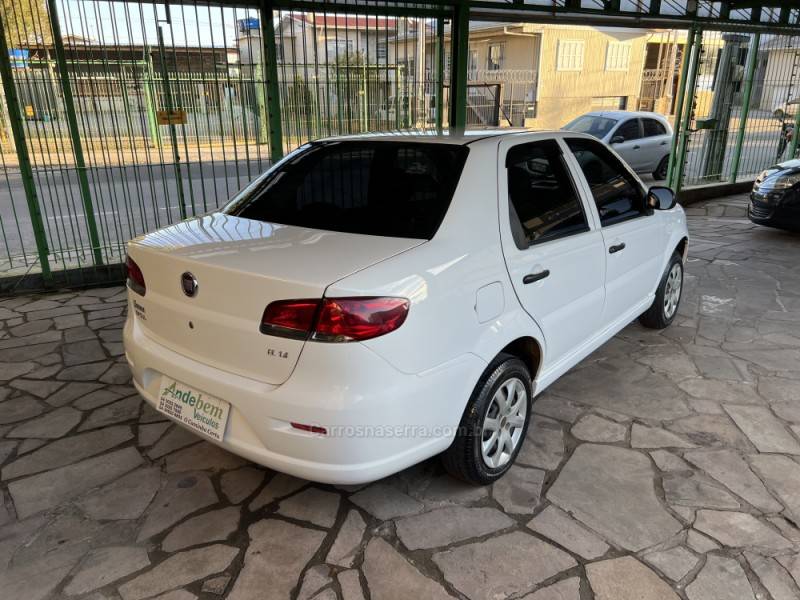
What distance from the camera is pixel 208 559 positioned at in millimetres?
2338

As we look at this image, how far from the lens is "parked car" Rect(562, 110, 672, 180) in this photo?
1174 centimetres

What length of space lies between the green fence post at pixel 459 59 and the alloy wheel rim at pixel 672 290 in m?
2.60

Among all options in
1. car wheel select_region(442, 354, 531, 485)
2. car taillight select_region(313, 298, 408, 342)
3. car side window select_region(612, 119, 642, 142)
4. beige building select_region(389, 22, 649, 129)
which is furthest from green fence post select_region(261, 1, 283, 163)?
beige building select_region(389, 22, 649, 129)

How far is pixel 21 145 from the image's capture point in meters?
5.23

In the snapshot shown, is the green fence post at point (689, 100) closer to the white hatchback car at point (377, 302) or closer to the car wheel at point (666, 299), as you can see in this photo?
the car wheel at point (666, 299)

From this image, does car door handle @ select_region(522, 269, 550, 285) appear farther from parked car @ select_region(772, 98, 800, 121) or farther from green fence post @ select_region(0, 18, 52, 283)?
parked car @ select_region(772, 98, 800, 121)

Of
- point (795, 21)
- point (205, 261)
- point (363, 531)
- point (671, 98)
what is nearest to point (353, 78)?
point (205, 261)

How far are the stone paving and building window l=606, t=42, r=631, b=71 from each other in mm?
27554

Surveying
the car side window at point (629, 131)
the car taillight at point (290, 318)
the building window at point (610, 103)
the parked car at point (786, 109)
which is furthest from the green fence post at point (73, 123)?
the building window at point (610, 103)

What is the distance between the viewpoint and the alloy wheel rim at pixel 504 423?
2.68 meters

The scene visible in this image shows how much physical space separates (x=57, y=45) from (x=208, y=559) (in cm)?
476

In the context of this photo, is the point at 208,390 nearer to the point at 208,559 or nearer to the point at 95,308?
the point at 208,559

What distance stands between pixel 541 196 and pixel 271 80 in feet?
12.3

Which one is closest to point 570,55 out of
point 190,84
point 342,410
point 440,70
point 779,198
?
point 779,198
